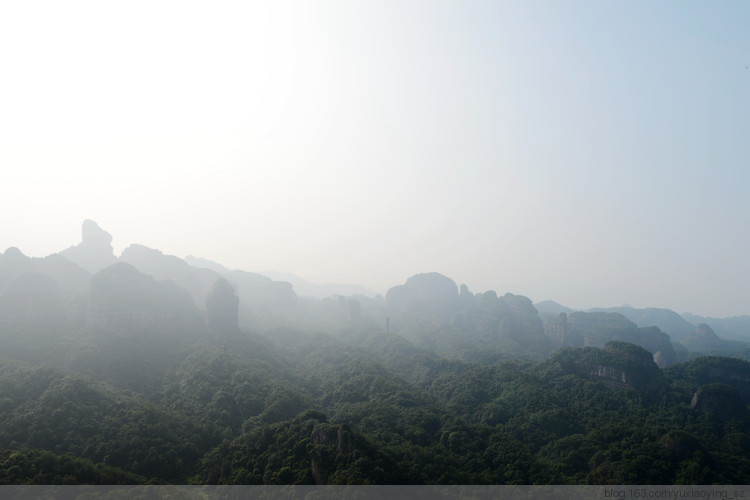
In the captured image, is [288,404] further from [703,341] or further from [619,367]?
[703,341]

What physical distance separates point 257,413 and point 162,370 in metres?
23.3

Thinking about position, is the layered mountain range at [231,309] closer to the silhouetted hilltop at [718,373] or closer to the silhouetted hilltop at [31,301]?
the silhouetted hilltop at [31,301]

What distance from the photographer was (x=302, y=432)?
3931cm

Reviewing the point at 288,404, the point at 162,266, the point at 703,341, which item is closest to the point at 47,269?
the point at 162,266

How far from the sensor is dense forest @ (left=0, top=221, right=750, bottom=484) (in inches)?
1454

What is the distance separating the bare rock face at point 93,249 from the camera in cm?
10394

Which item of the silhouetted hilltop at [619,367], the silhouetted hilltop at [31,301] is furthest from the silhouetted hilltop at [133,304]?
the silhouetted hilltop at [619,367]

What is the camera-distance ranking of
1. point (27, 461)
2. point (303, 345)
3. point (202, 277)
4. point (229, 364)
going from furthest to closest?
point (202, 277)
point (303, 345)
point (229, 364)
point (27, 461)

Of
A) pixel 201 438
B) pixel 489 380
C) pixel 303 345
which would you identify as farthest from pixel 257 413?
pixel 303 345

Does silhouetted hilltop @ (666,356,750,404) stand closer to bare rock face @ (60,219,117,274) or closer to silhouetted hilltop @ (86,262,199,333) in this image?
silhouetted hilltop @ (86,262,199,333)

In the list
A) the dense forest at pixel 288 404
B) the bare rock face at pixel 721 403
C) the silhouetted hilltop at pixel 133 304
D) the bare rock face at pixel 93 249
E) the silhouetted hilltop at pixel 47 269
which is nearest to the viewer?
the dense forest at pixel 288 404

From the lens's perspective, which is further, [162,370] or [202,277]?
[202,277]

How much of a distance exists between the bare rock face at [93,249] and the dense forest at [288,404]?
483mm
